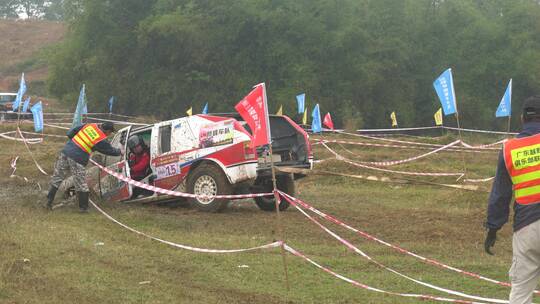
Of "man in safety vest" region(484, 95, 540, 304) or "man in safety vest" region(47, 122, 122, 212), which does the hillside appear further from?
"man in safety vest" region(484, 95, 540, 304)

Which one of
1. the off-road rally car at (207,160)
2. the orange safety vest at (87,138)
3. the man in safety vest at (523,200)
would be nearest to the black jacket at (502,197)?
the man in safety vest at (523,200)

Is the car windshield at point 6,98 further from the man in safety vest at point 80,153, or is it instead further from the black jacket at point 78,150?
the black jacket at point 78,150

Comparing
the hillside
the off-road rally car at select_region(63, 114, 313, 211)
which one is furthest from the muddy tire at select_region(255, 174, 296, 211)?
the hillside

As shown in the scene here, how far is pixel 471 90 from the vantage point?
5653cm

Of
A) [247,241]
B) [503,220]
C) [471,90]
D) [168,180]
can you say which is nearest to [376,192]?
[168,180]

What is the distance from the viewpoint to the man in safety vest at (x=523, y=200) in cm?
500

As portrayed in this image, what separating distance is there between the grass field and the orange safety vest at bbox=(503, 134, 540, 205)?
214 centimetres

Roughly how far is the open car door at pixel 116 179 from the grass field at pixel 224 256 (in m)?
0.34

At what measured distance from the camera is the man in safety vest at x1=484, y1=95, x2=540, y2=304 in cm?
500

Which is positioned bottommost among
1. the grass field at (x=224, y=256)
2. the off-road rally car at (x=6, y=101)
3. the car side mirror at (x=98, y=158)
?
the grass field at (x=224, y=256)

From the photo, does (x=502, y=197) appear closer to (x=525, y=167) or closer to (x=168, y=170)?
(x=525, y=167)

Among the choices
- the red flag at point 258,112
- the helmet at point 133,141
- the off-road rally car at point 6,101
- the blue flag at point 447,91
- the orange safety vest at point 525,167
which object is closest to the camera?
the orange safety vest at point 525,167

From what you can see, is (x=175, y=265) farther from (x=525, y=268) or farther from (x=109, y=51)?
(x=109, y=51)

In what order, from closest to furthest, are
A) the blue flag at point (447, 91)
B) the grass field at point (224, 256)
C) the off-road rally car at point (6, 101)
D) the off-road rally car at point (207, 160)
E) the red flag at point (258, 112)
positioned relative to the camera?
the grass field at point (224, 256), the red flag at point (258, 112), the off-road rally car at point (207, 160), the blue flag at point (447, 91), the off-road rally car at point (6, 101)
